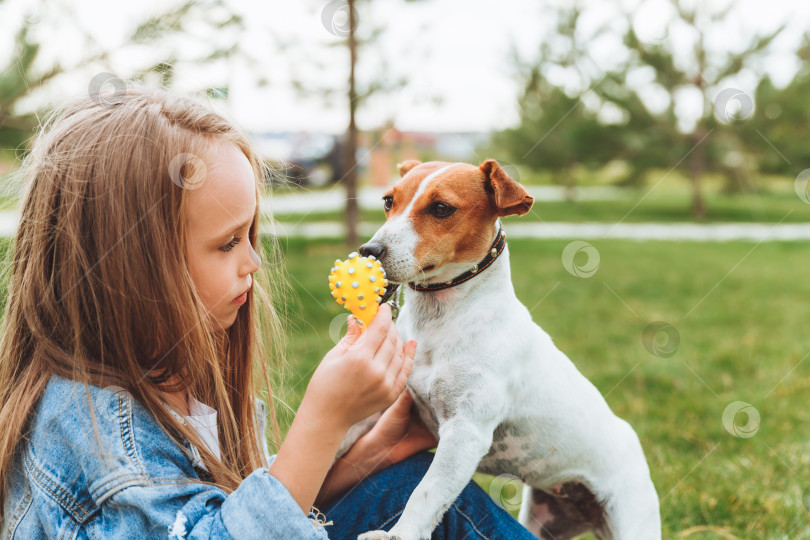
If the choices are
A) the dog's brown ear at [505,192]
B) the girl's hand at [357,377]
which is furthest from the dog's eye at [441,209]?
the girl's hand at [357,377]

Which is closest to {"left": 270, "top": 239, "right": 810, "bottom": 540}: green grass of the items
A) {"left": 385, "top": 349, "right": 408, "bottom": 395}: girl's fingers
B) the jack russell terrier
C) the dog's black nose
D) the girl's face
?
the jack russell terrier

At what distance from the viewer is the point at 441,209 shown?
5.86 feet

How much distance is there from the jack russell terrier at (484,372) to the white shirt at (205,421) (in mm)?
434

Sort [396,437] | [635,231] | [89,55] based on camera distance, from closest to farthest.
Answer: [396,437] < [89,55] < [635,231]

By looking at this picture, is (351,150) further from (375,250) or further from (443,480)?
(443,480)

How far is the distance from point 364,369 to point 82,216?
61cm

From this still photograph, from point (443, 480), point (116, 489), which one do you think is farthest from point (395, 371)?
point (116, 489)

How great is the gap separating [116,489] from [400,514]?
0.71 meters

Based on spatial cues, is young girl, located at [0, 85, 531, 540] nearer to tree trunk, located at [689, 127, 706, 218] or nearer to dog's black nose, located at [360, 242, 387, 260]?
dog's black nose, located at [360, 242, 387, 260]

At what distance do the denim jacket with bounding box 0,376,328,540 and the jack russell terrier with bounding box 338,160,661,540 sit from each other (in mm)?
399

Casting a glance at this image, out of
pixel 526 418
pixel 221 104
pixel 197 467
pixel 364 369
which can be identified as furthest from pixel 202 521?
pixel 221 104

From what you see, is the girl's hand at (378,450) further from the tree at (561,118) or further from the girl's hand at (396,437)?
the tree at (561,118)

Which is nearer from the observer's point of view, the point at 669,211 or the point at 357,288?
the point at 357,288

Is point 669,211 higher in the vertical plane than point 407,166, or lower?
lower
